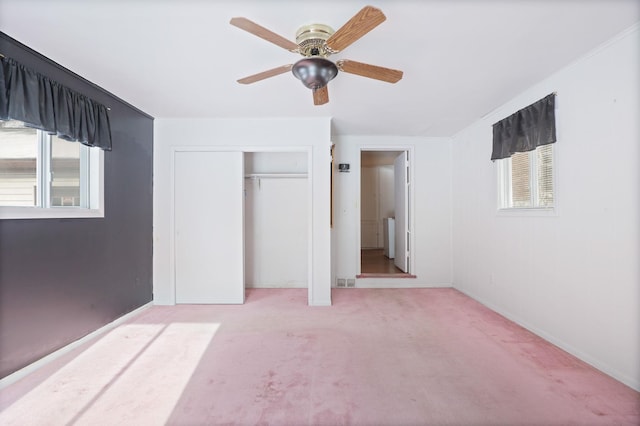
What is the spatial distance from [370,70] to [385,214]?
5.96 m

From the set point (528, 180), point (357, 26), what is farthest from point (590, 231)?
point (357, 26)

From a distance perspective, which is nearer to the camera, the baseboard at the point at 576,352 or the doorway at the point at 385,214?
the baseboard at the point at 576,352

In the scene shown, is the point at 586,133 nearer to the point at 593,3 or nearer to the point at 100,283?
the point at 593,3

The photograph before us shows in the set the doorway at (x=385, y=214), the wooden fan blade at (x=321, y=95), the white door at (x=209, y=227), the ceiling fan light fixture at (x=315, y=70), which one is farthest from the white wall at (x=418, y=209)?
the ceiling fan light fixture at (x=315, y=70)

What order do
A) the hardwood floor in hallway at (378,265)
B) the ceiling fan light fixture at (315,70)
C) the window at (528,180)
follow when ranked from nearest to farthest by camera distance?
the ceiling fan light fixture at (315,70) < the window at (528,180) < the hardwood floor in hallway at (378,265)

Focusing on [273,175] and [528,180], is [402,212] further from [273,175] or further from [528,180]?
[273,175]

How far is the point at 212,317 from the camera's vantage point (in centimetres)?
300

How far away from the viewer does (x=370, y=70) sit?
1831 millimetres

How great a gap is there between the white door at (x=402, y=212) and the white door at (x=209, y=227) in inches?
104

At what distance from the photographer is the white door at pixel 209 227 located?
343 centimetres

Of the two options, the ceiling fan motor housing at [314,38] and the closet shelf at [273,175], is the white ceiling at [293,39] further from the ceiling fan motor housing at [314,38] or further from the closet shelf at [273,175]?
the closet shelf at [273,175]

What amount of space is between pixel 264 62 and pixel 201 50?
0.46 meters

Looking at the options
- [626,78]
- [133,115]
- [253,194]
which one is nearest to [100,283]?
[133,115]

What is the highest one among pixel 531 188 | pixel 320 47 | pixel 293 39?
pixel 293 39
